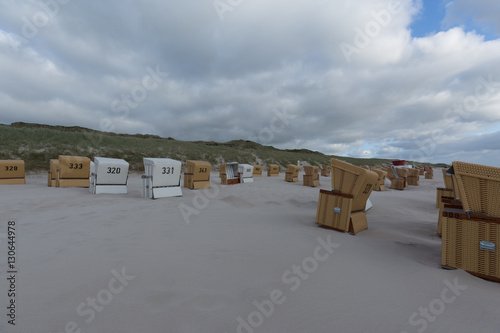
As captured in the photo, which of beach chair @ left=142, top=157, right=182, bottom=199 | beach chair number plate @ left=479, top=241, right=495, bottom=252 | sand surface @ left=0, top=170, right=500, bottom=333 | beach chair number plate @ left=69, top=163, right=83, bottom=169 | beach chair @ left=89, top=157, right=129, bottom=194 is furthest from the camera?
beach chair number plate @ left=69, top=163, right=83, bottom=169

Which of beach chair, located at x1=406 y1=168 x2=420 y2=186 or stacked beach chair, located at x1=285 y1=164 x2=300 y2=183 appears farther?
beach chair, located at x1=406 y1=168 x2=420 y2=186

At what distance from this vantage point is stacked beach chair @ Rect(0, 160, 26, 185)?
13.2 m

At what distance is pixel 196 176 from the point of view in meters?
13.5

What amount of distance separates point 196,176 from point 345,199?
976 centimetres

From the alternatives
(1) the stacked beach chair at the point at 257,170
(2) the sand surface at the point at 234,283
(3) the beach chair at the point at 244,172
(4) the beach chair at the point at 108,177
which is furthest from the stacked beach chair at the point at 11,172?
(1) the stacked beach chair at the point at 257,170

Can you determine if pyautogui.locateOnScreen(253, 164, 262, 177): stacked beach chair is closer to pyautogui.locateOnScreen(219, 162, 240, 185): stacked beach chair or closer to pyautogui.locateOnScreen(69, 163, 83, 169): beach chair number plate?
pyautogui.locateOnScreen(219, 162, 240, 185): stacked beach chair

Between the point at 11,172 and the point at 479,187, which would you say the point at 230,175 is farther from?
the point at 479,187

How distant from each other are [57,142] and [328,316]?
34.3 m

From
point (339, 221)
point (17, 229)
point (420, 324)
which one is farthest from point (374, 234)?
point (17, 229)

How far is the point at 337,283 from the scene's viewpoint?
290 cm

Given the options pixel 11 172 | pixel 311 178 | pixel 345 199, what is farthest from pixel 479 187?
pixel 11 172

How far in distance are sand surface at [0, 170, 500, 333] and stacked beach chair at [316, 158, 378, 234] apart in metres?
0.45

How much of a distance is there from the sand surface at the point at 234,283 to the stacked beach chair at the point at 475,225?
0.67 feet

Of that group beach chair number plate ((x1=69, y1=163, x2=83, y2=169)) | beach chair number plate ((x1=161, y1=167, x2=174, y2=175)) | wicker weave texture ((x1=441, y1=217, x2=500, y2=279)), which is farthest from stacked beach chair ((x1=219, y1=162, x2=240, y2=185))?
wicker weave texture ((x1=441, y1=217, x2=500, y2=279))
